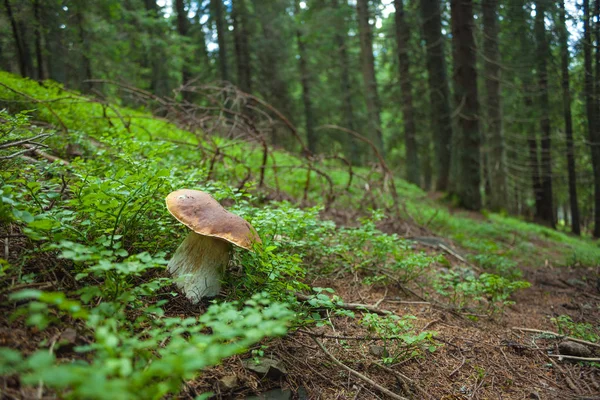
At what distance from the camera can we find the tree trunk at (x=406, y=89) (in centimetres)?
1304

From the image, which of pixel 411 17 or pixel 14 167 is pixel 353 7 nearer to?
pixel 411 17

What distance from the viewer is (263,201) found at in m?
5.26

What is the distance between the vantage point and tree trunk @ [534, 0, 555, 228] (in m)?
7.96

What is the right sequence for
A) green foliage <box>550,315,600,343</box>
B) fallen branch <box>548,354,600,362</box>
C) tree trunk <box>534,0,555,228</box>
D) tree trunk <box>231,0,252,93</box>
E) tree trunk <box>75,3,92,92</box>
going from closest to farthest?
1. fallen branch <box>548,354,600,362</box>
2. green foliage <box>550,315,600,343</box>
3. tree trunk <box>75,3,92,92</box>
4. tree trunk <box>534,0,555,228</box>
5. tree trunk <box>231,0,252,93</box>

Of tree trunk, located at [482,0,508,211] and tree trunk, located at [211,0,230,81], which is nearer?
tree trunk, located at [482,0,508,211]

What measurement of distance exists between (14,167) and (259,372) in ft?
7.78

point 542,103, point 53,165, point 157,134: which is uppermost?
point 542,103

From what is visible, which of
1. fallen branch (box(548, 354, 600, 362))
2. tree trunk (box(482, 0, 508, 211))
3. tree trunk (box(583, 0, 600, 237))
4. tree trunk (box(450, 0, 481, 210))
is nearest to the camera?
fallen branch (box(548, 354, 600, 362))

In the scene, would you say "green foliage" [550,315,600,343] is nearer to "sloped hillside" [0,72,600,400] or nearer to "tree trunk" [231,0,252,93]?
"sloped hillside" [0,72,600,400]

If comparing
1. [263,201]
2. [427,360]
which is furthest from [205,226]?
[263,201]

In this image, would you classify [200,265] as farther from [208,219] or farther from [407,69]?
[407,69]

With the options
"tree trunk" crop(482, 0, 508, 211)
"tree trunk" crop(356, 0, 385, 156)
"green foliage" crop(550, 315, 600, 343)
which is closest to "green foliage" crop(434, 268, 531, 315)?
"green foliage" crop(550, 315, 600, 343)

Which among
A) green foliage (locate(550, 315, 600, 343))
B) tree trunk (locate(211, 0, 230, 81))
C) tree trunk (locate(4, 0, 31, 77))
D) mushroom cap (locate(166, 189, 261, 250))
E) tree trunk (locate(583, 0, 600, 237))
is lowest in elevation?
green foliage (locate(550, 315, 600, 343))

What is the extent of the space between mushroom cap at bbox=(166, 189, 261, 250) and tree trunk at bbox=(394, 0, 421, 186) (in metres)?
11.4
